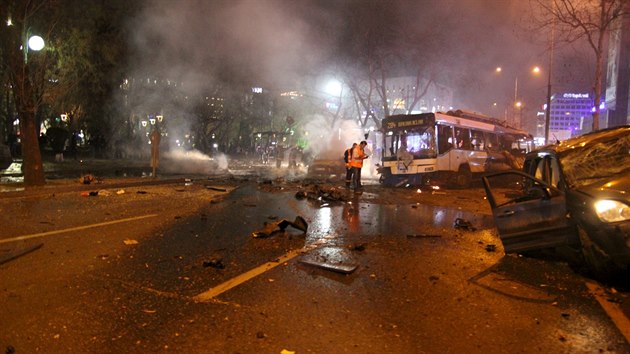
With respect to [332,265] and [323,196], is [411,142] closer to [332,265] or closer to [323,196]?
[323,196]

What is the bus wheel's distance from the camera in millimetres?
16456

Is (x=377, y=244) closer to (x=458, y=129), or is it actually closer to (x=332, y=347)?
(x=332, y=347)

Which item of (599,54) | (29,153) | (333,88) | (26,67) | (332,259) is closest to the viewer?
(332,259)

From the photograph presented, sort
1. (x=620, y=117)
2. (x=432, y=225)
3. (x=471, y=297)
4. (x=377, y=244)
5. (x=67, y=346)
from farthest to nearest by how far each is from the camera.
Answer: (x=620, y=117)
(x=432, y=225)
(x=377, y=244)
(x=471, y=297)
(x=67, y=346)

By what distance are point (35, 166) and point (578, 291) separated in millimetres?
13267

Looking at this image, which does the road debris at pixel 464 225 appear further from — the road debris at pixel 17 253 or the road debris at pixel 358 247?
the road debris at pixel 17 253

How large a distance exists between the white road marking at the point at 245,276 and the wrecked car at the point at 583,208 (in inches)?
101

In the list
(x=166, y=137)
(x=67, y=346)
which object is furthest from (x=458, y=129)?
(x=166, y=137)

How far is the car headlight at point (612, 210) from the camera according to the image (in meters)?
3.96

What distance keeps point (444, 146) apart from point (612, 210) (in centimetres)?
1205

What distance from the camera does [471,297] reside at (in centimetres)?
406

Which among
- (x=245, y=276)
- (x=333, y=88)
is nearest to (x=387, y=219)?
(x=245, y=276)

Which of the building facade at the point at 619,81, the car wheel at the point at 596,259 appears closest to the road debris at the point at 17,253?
the car wheel at the point at 596,259

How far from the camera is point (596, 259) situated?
436 cm
